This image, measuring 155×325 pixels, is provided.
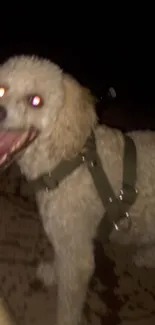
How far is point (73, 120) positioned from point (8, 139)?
0.54ft

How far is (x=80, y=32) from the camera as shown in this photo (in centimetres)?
239

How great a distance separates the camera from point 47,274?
1.55m

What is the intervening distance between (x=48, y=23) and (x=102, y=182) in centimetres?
127

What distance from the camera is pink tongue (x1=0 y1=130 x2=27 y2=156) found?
121cm

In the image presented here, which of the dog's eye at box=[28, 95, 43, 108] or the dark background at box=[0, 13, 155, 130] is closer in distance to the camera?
the dog's eye at box=[28, 95, 43, 108]

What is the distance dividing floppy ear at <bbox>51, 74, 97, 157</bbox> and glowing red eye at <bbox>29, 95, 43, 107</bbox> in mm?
54

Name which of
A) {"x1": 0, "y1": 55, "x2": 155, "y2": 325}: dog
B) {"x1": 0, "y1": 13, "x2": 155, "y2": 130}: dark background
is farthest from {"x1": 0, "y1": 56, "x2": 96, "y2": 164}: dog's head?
{"x1": 0, "y1": 13, "x2": 155, "y2": 130}: dark background

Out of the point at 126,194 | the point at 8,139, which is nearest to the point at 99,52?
the point at 126,194

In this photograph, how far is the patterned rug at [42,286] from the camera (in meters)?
1.44

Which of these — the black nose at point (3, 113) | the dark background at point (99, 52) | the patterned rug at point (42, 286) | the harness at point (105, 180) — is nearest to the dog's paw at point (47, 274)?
the patterned rug at point (42, 286)

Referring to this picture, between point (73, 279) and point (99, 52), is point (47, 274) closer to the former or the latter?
point (73, 279)

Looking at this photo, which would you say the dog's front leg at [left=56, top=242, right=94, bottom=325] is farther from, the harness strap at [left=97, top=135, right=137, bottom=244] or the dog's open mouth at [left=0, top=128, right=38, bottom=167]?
the dog's open mouth at [left=0, top=128, right=38, bottom=167]

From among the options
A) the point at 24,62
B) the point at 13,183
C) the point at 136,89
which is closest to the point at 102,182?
the point at 24,62

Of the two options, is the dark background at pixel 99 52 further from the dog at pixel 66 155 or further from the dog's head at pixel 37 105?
the dog's head at pixel 37 105
